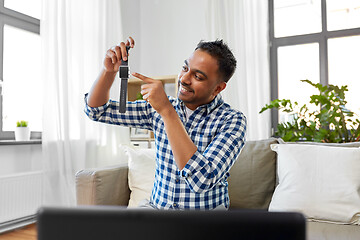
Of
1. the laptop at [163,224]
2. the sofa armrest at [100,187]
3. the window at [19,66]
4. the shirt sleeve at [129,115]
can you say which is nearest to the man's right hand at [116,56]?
the shirt sleeve at [129,115]

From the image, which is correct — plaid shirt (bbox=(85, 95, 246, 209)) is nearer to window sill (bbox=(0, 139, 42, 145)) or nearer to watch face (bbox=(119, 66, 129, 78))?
watch face (bbox=(119, 66, 129, 78))

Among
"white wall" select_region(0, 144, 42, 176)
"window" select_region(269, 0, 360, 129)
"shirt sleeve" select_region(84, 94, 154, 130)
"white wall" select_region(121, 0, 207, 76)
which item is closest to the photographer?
"shirt sleeve" select_region(84, 94, 154, 130)

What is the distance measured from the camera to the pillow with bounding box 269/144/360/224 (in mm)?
1561

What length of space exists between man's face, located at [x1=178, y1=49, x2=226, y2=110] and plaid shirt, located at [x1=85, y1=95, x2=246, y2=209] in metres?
0.09

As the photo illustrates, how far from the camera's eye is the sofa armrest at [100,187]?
161 centimetres

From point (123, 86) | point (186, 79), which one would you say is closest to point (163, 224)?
point (123, 86)

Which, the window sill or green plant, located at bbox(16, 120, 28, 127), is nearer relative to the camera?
the window sill

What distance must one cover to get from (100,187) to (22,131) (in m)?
1.33

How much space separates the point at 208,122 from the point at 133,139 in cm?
235

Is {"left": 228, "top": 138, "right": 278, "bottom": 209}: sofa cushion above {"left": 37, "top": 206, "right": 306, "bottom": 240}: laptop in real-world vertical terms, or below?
below

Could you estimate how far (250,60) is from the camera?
345cm

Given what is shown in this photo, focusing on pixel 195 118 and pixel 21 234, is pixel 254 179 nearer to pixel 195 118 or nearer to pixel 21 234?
pixel 195 118

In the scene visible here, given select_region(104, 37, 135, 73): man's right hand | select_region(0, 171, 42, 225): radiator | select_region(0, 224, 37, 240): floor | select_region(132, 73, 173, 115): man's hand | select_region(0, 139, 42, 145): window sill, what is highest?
select_region(104, 37, 135, 73): man's right hand

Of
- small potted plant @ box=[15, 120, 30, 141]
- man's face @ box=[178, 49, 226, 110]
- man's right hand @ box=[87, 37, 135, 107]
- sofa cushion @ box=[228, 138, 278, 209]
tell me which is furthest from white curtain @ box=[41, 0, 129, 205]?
man's face @ box=[178, 49, 226, 110]
